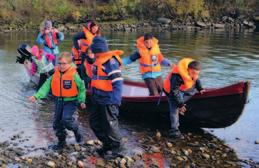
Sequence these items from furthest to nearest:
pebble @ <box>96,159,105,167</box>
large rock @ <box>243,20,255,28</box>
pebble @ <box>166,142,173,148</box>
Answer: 1. large rock @ <box>243,20,255,28</box>
2. pebble @ <box>166,142,173,148</box>
3. pebble @ <box>96,159,105,167</box>

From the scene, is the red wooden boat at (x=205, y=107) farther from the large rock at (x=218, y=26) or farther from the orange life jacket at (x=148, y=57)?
the large rock at (x=218, y=26)

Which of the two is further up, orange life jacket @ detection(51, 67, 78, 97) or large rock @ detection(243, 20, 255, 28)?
large rock @ detection(243, 20, 255, 28)

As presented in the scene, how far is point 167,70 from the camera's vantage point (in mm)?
16031

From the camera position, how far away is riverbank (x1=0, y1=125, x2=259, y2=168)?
698 centimetres

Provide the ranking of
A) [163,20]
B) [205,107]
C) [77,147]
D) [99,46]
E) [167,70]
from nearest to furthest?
1. [99,46]
2. [77,147]
3. [205,107]
4. [167,70]
5. [163,20]

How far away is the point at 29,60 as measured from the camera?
42.8 ft

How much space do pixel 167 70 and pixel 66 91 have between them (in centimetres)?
910

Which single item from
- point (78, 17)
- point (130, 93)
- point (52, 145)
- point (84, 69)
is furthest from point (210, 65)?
point (78, 17)

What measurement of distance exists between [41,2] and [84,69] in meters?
28.9

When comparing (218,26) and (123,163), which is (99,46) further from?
(218,26)

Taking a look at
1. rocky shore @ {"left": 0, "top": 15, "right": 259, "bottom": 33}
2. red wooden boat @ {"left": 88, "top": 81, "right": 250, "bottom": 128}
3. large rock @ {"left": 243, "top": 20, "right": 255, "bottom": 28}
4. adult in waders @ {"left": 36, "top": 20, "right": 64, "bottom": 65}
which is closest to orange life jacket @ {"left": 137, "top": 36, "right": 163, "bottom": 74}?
red wooden boat @ {"left": 88, "top": 81, "right": 250, "bottom": 128}

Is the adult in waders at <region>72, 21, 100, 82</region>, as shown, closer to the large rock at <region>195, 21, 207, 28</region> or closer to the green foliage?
the green foliage

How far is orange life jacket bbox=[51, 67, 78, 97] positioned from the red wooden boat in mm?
2016

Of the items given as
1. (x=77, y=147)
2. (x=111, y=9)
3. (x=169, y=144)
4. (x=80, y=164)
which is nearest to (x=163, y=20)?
(x=111, y=9)
